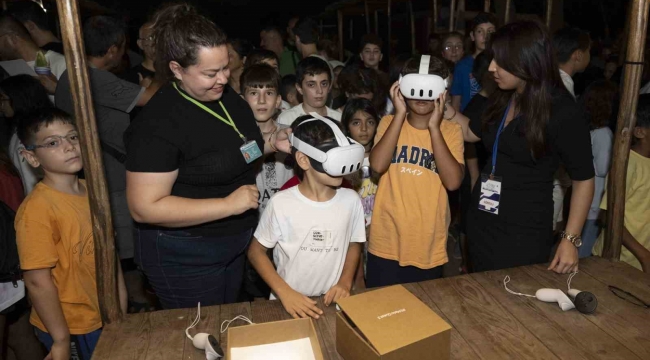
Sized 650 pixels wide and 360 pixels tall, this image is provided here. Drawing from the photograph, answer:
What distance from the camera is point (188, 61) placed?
1.54 metres

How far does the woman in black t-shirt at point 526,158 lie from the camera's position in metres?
1.80

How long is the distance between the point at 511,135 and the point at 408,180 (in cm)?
48

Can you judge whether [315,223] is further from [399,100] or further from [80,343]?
[80,343]

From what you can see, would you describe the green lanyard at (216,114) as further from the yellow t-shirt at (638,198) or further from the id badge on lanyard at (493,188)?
the yellow t-shirt at (638,198)

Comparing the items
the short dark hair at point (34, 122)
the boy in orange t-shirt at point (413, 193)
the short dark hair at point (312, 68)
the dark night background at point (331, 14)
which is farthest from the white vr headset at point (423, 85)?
the dark night background at point (331, 14)

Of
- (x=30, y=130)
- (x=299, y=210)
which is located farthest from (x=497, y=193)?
(x=30, y=130)

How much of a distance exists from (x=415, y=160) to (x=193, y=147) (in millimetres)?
1040

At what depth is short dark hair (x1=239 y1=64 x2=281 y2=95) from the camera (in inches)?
105

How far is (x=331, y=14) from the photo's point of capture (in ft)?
35.9

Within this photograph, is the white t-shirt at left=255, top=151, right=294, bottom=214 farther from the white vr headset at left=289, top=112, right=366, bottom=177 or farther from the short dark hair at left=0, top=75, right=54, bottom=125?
the short dark hair at left=0, top=75, right=54, bottom=125

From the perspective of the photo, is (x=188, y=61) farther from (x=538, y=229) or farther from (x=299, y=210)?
(x=538, y=229)

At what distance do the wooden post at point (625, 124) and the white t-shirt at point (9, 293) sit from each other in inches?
101

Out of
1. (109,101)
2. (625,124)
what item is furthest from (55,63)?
(625,124)

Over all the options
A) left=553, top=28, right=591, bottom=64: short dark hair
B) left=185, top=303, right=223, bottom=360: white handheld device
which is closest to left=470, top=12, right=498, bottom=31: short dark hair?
left=553, top=28, right=591, bottom=64: short dark hair
